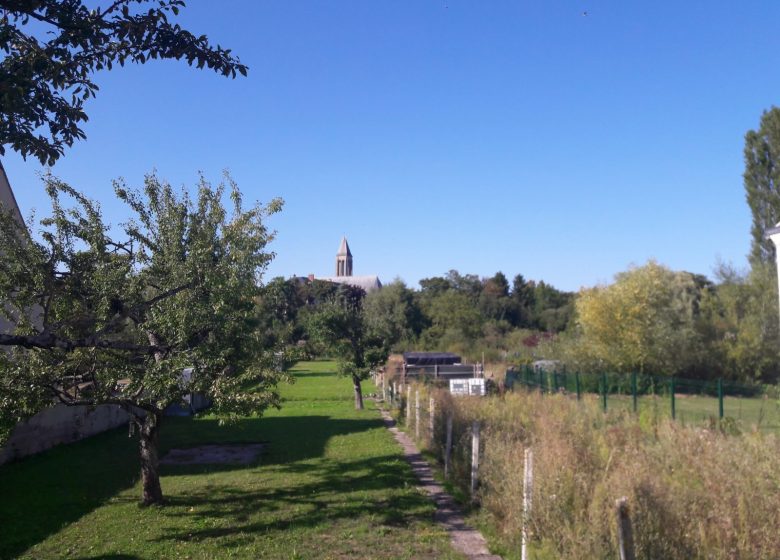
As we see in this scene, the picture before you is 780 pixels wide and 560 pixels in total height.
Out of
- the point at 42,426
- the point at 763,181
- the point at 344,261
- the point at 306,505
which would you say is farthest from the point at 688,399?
the point at 344,261

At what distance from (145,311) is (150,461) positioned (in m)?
2.39

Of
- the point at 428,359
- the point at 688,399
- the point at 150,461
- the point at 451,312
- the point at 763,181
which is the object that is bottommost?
the point at 150,461

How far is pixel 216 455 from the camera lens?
16406mm

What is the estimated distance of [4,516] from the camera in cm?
998

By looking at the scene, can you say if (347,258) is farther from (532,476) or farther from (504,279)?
(532,476)

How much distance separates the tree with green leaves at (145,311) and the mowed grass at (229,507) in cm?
127

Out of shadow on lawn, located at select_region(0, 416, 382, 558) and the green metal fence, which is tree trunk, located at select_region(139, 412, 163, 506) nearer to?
shadow on lawn, located at select_region(0, 416, 382, 558)

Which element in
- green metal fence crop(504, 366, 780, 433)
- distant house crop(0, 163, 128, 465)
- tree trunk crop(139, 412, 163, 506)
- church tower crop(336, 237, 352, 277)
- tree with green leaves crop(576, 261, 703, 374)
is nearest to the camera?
tree trunk crop(139, 412, 163, 506)

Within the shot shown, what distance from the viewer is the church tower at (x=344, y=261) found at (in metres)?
148

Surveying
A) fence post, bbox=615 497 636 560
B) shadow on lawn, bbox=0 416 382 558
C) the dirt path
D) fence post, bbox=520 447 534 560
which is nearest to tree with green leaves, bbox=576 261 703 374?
shadow on lawn, bbox=0 416 382 558

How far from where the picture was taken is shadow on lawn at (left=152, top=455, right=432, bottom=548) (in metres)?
9.14

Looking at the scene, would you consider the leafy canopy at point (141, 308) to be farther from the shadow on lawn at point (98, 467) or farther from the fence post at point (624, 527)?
the fence post at point (624, 527)

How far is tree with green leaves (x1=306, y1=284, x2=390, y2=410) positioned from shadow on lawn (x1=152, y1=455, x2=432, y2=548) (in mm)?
13122

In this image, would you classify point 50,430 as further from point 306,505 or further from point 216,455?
point 306,505
